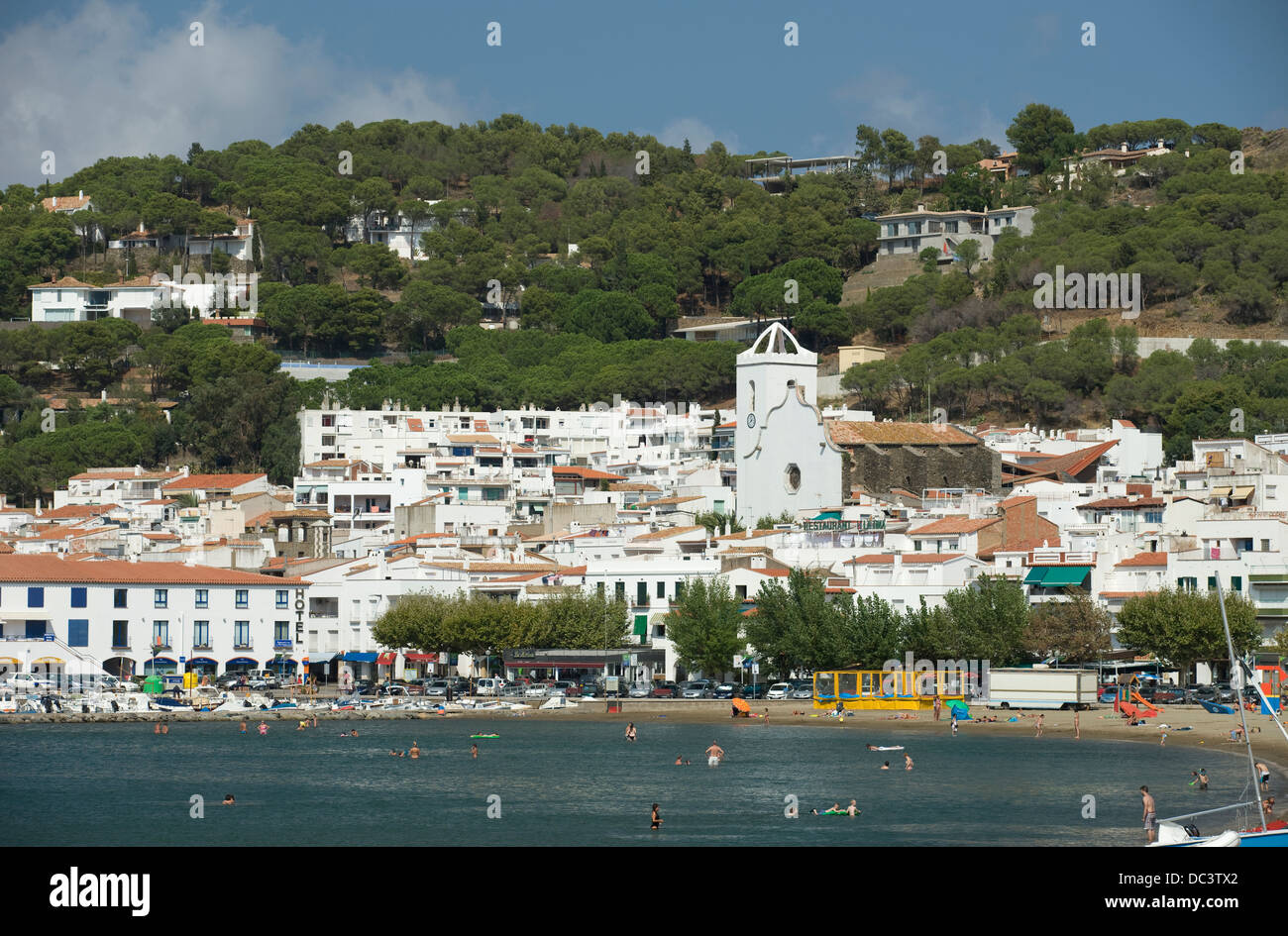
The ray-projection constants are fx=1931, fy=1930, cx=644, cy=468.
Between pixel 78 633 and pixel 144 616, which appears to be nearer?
pixel 78 633

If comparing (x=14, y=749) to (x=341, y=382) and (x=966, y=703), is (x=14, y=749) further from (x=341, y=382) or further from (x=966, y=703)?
(x=341, y=382)

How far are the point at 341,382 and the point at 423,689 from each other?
58.5 meters

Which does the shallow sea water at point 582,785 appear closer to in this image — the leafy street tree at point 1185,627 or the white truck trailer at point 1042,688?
the white truck trailer at point 1042,688

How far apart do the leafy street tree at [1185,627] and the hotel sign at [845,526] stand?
16.6 meters

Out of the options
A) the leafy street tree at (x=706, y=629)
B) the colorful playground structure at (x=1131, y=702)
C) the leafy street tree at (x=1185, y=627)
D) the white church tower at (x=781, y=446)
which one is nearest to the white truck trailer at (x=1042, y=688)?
the colorful playground structure at (x=1131, y=702)

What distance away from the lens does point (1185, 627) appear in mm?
63875

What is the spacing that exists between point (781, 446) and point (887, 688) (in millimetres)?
30263

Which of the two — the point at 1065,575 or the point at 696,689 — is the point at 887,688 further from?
the point at 1065,575

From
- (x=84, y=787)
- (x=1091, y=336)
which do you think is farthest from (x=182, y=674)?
(x=1091, y=336)

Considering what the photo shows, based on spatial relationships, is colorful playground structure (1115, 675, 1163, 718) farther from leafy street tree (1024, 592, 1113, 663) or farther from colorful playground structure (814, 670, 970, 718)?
colorful playground structure (814, 670, 970, 718)

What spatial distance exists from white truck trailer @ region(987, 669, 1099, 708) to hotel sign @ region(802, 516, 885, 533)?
16.4 meters

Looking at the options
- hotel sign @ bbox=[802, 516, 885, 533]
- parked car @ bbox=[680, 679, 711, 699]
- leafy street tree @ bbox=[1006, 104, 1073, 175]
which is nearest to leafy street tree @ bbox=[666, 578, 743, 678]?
parked car @ bbox=[680, 679, 711, 699]

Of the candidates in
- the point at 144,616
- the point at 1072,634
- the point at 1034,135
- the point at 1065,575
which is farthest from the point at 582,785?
the point at 1034,135

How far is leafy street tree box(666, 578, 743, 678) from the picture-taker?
69812 millimetres
